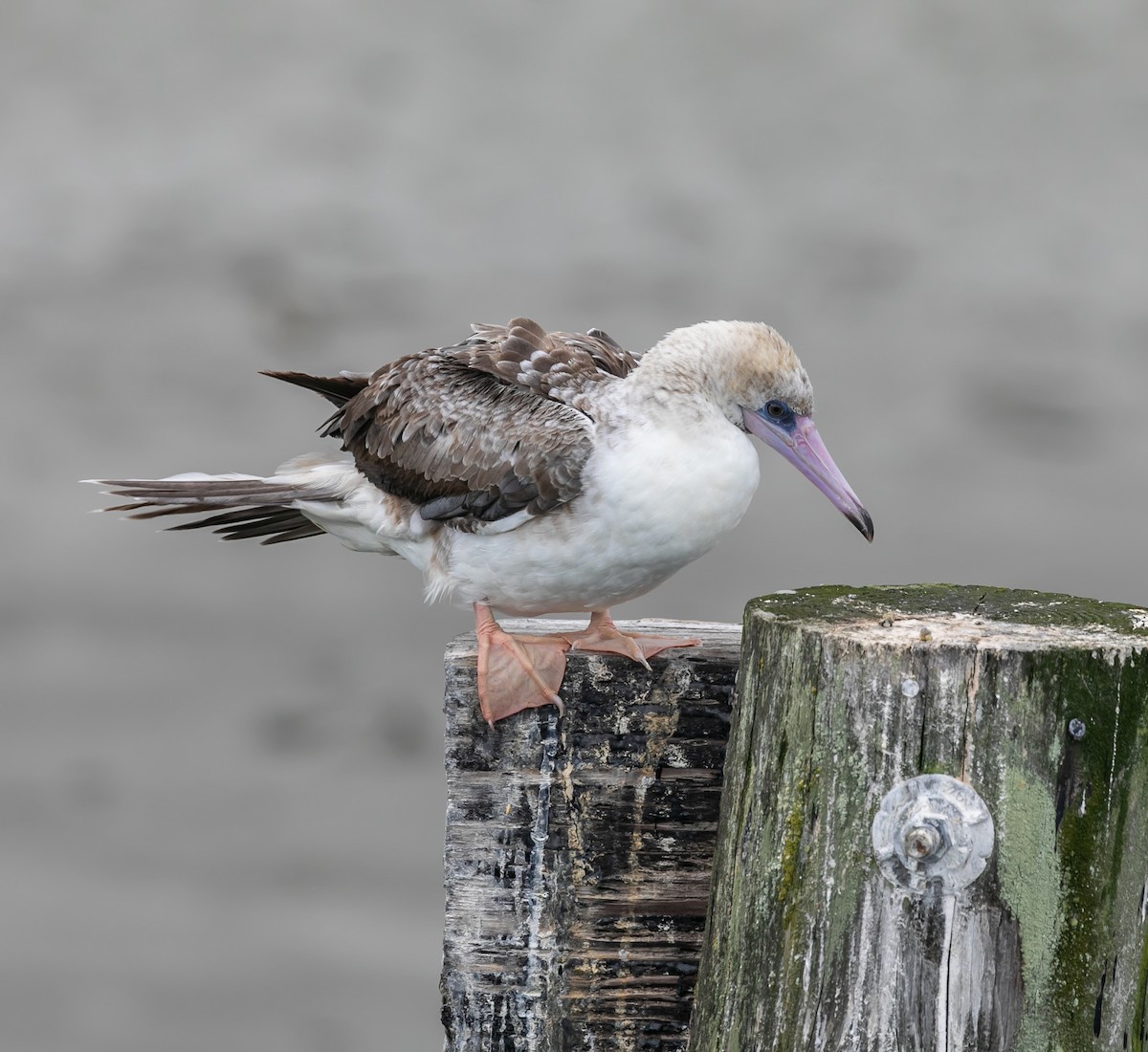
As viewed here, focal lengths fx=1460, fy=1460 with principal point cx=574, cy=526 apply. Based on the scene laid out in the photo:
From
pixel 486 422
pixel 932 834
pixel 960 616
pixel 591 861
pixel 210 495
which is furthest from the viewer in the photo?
pixel 210 495

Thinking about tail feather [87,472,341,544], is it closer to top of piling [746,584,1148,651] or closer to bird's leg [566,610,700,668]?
bird's leg [566,610,700,668]

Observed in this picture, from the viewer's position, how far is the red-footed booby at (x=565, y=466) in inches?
125

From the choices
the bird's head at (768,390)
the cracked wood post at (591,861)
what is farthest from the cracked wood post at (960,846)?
the bird's head at (768,390)

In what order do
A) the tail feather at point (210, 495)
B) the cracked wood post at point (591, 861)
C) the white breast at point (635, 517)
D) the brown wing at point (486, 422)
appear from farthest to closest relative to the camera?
the tail feather at point (210, 495) → the brown wing at point (486, 422) → the white breast at point (635, 517) → the cracked wood post at point (591, 861)

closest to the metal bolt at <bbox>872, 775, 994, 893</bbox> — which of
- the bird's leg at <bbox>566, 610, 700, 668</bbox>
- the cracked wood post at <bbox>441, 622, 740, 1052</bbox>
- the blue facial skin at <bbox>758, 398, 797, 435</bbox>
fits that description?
the cracked wood post at <bbox>441, 622, 740, 1052</bbox>

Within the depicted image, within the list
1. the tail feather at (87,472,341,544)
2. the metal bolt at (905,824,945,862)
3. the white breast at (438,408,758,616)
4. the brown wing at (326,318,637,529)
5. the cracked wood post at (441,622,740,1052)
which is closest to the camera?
the metal bolt at (905,824,945,862)

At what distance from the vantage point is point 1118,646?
2.25m

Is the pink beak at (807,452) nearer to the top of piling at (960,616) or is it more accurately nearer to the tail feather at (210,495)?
the top of piling at (960,616)

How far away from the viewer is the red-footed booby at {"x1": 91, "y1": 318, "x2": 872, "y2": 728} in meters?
3.18

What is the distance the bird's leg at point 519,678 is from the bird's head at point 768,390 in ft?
2.32

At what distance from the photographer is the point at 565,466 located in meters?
3.25

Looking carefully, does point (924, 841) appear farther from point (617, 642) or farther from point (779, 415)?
point (779, 415)

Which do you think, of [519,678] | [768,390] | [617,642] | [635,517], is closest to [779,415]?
[768,390]

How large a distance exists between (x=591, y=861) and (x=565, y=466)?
875mm
